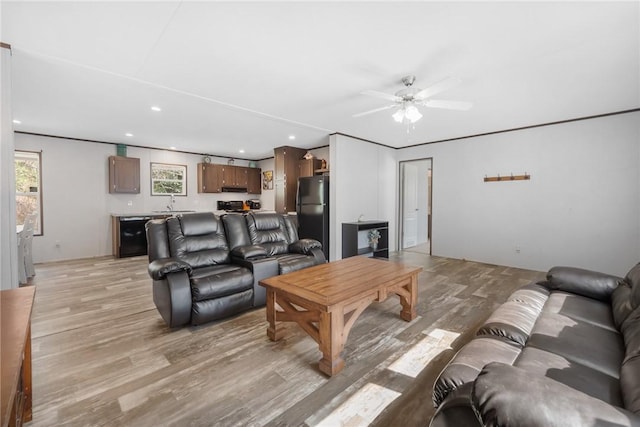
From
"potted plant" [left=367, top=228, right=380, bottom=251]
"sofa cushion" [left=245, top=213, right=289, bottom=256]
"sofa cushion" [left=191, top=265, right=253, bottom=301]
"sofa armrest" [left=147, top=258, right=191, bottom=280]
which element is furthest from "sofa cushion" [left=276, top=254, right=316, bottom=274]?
"potted plant" [left=367, top=228, right=380, bottom=251]

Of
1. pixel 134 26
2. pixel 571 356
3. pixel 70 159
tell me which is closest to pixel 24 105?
pixel 70 159

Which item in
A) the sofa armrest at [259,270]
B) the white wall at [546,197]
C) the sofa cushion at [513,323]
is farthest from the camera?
the white wall at [546,197]

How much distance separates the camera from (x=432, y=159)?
6027mm

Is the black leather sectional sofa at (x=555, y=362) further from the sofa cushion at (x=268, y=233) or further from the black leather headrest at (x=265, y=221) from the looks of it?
the black leather headrest at (x=265, y=221)

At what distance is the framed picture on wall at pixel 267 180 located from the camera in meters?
8.23

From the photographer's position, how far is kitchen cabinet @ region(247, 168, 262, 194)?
8.21 metres

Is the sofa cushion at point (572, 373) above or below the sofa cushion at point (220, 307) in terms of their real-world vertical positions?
above

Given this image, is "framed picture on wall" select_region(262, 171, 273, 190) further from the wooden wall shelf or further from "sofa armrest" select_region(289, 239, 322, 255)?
the wooden wall shelf

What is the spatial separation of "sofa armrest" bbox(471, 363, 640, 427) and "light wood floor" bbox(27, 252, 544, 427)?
0.84 m

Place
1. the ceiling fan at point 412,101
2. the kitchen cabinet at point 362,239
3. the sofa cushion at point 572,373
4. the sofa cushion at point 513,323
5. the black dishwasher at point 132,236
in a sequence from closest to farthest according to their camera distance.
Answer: the sofa cushion at point 572,373 < the sofa cushion at point 513,323 < the ceiling fan at point 412,101 < the kitchen cabinet at point 362,239 < the black dishwasher at point 132,236

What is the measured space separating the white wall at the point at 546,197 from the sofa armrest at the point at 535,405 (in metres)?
4.80

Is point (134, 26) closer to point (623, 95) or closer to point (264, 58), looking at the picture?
point (264, 58)

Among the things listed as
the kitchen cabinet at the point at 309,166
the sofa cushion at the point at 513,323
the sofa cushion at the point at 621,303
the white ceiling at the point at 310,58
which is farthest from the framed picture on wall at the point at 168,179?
Result: the sofa cushion at the point at 621,303

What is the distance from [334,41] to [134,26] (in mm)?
1585
